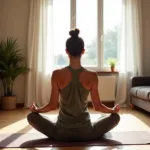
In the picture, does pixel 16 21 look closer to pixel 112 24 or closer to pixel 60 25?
pixel 60 25

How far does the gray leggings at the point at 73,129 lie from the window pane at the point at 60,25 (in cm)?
298

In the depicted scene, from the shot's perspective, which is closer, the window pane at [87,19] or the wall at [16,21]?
the wall at [16,21]

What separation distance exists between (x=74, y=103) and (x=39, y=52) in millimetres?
2905

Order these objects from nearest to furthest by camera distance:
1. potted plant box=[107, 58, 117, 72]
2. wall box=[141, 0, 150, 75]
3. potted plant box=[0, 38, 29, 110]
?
1. potted plant box=[0, 38, 29, 110]
2. potted plant box=[107, 58, 117, 72]
3. wall box=[141, 0, 150, 75]

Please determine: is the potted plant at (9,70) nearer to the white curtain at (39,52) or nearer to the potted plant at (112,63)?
the white curtain at (39,52)

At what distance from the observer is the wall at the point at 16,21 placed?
489 cm

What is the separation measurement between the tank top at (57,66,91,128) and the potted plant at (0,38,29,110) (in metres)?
2.62

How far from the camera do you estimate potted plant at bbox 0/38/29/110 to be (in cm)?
454

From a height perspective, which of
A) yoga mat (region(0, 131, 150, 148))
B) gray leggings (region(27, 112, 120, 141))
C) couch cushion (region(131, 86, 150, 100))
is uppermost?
couch cushion (region(131, 86, 150, 100))

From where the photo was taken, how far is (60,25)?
508 cm

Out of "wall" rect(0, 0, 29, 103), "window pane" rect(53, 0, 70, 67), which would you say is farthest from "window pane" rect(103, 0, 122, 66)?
"wall" rect(0, 0, 29, 103)

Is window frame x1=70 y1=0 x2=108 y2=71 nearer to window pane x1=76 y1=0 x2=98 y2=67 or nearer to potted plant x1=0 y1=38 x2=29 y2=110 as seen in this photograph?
window pane x1=76 y1=0 x2=98 y2=67

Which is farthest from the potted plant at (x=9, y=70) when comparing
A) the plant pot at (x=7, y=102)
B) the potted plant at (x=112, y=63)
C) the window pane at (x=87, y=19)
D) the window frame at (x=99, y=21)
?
the potted plant at (x=112, y=63)

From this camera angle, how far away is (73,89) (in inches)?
82.9
